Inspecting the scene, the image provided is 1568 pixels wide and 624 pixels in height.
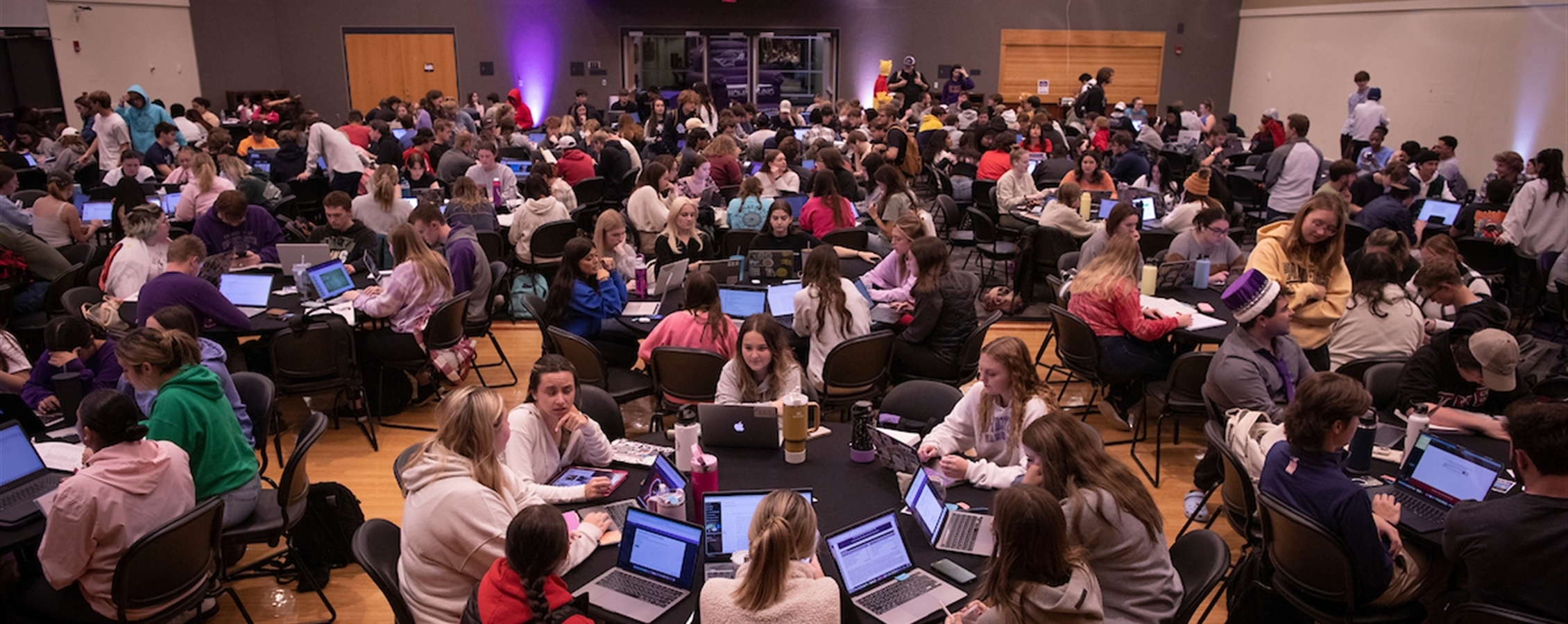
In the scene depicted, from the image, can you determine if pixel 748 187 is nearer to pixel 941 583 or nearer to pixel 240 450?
pixel 240 450

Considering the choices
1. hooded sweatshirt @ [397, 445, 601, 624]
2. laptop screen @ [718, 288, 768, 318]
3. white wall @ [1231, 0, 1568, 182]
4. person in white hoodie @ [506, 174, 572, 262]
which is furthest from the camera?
white wall @ [1231, 0, 1568, 182]

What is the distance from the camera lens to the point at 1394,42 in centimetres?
1456

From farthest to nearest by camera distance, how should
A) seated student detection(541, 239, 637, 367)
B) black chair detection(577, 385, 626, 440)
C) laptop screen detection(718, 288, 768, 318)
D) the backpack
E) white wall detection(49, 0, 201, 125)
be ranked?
1. white wall detection(49, 0, 201, 125)
2. laptop screen detection(718, 288, 768, 318)
3. seated student detection(541, 239, 637, 367)
4. the backpack
5. black chair detection(577, 385, 626, 440)

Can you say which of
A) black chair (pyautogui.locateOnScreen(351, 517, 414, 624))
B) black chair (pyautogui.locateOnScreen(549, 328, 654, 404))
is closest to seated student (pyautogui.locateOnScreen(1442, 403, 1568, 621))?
black chair (pyautogui.locateOnScreen(351, 517, 414, 624))

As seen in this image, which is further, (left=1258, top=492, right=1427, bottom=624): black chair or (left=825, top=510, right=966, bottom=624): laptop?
(left=1258, top=492, right=1427, bottom=624): black chair

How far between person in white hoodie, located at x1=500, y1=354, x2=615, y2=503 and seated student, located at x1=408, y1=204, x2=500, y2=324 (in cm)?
287

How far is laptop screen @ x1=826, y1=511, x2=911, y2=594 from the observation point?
2996mm

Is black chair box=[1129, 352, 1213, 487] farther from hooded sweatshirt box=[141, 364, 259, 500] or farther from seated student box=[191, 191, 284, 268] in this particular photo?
seated student box=[191, 191, 284, 268]

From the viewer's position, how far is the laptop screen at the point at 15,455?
12.3 ft

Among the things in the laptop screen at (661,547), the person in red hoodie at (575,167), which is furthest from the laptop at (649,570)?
the person in red hoodie at (575,167)

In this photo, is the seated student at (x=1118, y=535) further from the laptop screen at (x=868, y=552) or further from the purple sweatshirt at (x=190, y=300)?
the purple sweatshirt at (x=190, y=300)

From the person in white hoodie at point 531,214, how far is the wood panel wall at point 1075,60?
44.7ft

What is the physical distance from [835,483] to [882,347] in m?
1.82

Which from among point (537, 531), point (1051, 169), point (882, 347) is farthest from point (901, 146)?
point (537, 531)
